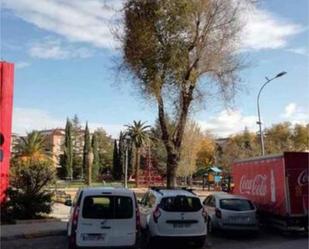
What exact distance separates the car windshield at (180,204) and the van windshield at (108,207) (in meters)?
1.92

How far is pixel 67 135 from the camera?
98688 millimetres

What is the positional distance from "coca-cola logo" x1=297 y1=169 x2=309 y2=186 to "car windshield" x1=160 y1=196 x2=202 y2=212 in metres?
5.06

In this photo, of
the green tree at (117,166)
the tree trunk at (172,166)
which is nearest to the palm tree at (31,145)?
the tree trunk at (172,166)

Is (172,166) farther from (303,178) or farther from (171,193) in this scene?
(171,193)

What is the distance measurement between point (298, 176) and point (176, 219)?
5.83m

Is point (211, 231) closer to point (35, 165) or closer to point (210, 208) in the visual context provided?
point (210, 208)

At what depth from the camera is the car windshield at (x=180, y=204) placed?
44.7ft

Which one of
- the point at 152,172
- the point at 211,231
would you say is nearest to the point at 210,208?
the point at 211,231

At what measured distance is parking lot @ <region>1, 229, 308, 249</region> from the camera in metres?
14.3

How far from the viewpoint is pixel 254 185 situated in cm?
2000

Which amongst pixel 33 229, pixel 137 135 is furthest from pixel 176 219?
pixel 137 135

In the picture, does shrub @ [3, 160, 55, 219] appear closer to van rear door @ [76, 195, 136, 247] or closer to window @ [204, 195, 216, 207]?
window @ [204, 195, 216, 207]

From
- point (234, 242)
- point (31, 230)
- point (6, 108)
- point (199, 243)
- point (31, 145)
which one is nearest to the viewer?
point (199, 243)

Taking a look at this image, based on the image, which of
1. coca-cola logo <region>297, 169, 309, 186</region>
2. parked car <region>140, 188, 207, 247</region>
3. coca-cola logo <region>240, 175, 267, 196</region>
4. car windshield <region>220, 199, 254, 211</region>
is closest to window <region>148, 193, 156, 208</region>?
parked car <region>140, 188, 207, 247</region>
